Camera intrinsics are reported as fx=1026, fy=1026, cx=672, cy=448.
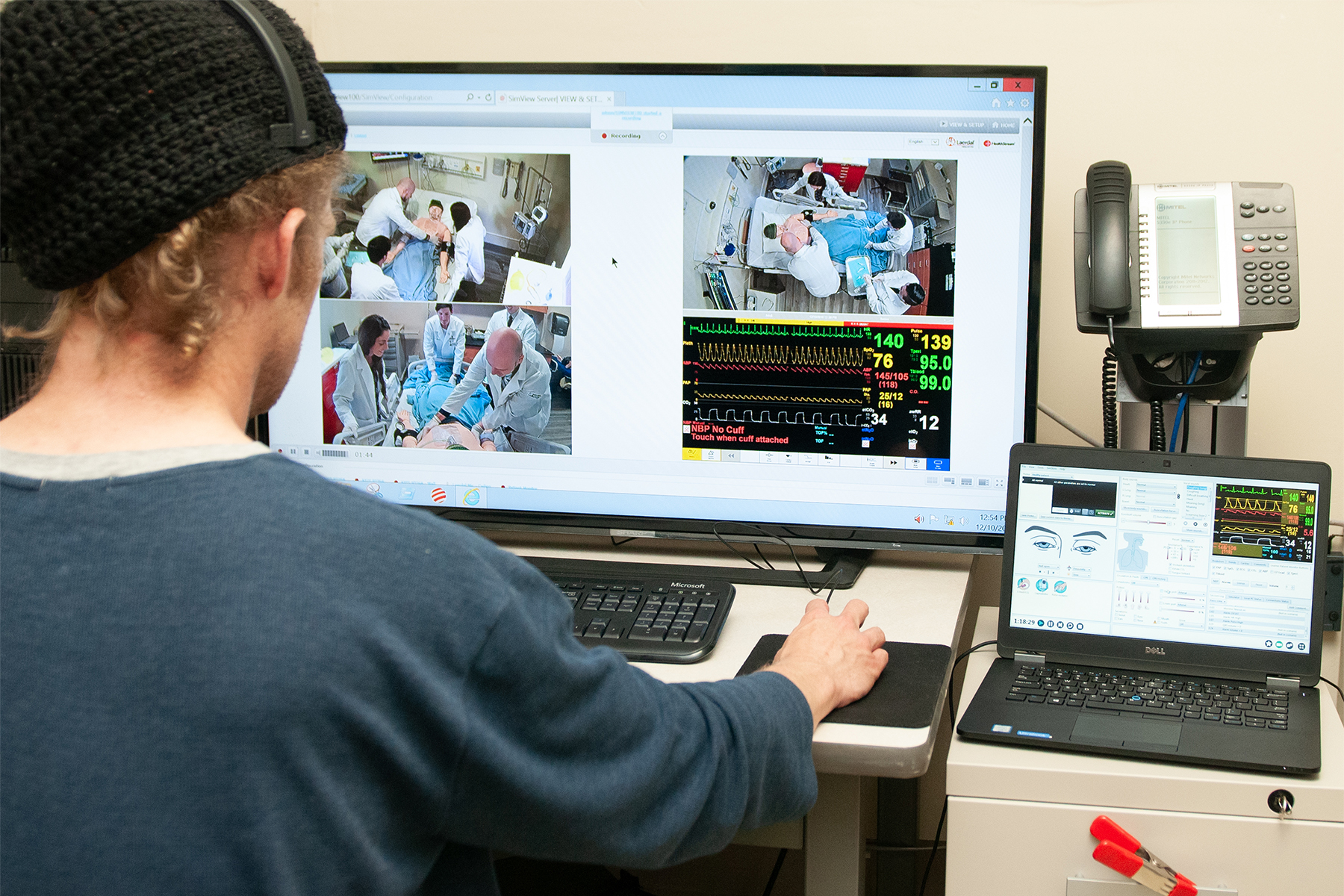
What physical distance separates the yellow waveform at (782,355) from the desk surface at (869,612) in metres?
0.28

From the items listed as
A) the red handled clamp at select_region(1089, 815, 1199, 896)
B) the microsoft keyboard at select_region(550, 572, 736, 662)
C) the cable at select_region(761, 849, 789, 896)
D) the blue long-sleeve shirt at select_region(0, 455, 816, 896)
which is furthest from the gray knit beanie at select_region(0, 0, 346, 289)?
the cable at select_region(761, 849, 789, 896)

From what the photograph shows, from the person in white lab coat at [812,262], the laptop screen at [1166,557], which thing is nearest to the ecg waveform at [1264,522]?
the laptop screen at [1166,557]

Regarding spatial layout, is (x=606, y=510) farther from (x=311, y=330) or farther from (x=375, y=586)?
(x=375, y=586)

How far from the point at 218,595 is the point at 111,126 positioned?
0.27 metres

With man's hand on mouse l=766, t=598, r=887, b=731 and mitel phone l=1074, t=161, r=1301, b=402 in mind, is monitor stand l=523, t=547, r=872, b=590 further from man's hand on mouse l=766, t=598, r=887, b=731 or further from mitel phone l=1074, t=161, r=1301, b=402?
mitel phone l=1074, t=161, r=1301, b=402

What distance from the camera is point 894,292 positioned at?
1269 mm

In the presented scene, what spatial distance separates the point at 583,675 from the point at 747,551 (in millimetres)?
788

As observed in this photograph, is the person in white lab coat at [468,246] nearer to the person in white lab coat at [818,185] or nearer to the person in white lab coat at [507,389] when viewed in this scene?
the person in white lab coat at [507,389]

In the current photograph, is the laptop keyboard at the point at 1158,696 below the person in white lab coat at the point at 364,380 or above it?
below

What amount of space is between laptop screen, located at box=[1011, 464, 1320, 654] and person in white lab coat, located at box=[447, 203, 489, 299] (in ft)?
2.27

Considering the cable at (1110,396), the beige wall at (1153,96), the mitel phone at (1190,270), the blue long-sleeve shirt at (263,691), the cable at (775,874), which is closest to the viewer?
the blue long-sleeve shirt at (263,691)

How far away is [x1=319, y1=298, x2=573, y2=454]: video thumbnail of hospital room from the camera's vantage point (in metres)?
1.37

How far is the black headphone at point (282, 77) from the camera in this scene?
2.08 feet

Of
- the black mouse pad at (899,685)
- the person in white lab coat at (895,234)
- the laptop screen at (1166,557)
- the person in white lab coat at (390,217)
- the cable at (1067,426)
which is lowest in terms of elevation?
the black mouse pad at (899,685)
